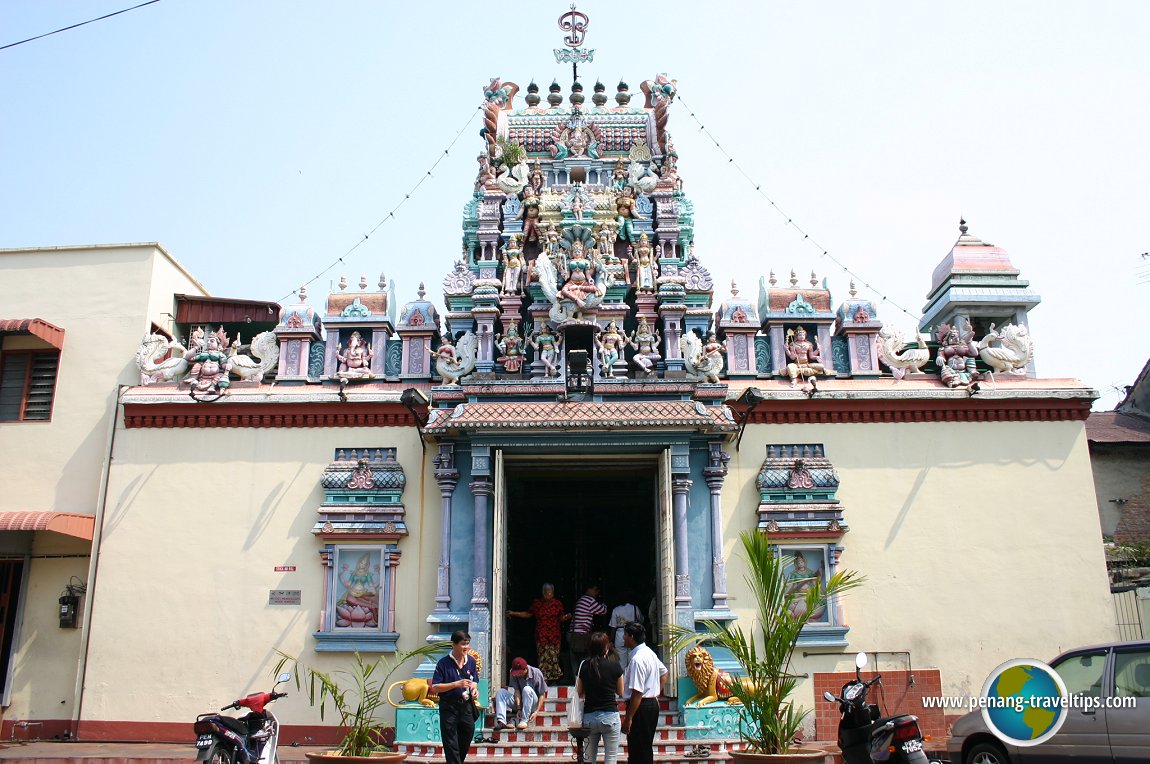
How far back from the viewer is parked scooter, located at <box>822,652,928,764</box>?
8.51 metres

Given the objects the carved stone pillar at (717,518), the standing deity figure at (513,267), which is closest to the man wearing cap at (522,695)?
the carved stone pillar at (717,518)

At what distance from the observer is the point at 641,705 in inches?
337

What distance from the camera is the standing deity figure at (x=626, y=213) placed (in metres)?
15.7

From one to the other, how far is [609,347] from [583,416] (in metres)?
1.44

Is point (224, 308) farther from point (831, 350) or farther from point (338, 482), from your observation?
point (831, 350)

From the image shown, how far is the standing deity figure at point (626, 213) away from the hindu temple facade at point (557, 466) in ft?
0.19

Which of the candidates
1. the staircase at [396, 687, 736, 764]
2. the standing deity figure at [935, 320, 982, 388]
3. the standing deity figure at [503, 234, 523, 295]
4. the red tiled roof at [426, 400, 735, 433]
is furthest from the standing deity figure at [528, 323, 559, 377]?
the standing deity figure at [935, 320, 982, 388]

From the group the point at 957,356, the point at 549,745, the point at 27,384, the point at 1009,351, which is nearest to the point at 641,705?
the point at 549,745

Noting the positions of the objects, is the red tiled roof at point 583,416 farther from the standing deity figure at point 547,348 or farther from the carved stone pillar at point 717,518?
the standing deity figure at point 547,348

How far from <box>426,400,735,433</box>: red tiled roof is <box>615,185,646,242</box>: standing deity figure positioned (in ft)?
10.5

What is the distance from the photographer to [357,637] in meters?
13.7

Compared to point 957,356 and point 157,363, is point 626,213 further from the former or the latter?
point 157,363

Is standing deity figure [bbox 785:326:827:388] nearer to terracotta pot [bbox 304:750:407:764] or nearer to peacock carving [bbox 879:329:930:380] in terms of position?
peacock carving [bbox 879:329:930:380]

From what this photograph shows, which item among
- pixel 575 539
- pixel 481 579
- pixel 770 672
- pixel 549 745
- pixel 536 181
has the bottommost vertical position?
pixel 549 745
